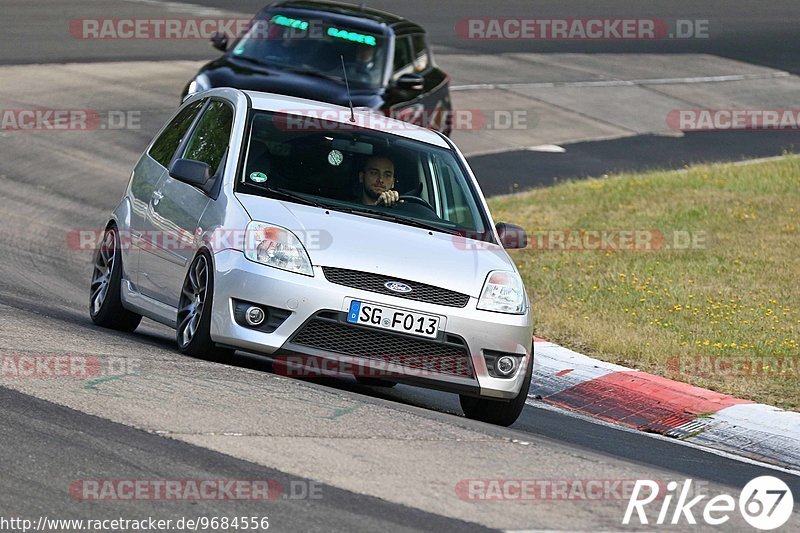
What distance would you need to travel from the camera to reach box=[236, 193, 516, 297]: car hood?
27.5 ft

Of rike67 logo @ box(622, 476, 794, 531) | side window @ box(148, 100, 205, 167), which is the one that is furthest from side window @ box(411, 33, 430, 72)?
rike67 logo @ box(622, 476, 794, 531)

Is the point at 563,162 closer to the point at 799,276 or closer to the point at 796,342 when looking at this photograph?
the point at 799,276

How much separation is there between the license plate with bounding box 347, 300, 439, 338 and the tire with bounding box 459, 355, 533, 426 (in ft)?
2.63

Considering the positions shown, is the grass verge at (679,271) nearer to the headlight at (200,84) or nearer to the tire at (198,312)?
the headlight at (200,84)

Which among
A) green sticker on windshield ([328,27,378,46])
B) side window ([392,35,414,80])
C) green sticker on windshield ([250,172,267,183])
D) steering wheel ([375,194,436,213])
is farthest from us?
side window ([392,35,414,80])

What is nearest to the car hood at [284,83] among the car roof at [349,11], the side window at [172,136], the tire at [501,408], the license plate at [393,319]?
the car roof at [349,11]

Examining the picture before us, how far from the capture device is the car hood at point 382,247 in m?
8.38

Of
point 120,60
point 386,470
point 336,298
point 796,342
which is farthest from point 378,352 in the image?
point 120,60

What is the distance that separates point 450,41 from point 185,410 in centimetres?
2321

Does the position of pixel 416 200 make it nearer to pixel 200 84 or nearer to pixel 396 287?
pixel 396 287

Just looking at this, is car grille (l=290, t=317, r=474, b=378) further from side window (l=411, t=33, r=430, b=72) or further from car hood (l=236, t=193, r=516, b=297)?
side window (l=411, t=33, r=430, b=72)

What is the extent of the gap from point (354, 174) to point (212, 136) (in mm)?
1018

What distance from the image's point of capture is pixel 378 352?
8320 millimetres

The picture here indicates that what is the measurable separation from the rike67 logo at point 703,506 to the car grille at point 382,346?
62.7 inches
